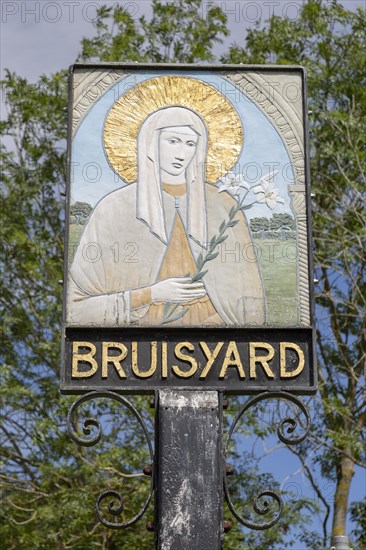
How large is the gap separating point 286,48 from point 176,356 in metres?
13.0

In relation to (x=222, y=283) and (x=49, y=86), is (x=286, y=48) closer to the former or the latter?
(x=49, y=86)

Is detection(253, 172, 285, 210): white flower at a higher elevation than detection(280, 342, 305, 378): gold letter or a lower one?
higher

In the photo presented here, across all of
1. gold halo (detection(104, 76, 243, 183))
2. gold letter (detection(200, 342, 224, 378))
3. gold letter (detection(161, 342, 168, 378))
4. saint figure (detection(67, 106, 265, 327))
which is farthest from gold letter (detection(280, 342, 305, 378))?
gold halo (detection(104, 76, 243, 183))

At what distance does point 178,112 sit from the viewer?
8234 millimetres

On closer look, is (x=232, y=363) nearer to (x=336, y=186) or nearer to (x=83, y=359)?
(x=83, y=359)

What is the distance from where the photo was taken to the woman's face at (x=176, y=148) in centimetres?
814

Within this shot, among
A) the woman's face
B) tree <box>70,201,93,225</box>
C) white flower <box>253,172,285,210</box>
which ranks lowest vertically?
tree <box>70,201,93,225</box>

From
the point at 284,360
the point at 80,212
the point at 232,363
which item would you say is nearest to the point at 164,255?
the point at 80,212

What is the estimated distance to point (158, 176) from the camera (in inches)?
319

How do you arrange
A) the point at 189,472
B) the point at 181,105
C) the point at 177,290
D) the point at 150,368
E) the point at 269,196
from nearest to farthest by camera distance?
the point at 189,472 → the point at 150,368 → the point at 177,290 → the point at 269,196 → the point at 181,105

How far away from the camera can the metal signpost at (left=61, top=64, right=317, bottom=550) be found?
717 centimetres

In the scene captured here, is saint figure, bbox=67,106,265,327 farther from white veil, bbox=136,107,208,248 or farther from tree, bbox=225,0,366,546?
tree, bbox=225,0,366,546

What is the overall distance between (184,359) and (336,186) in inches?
452

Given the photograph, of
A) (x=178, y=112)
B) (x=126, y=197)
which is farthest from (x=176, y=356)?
(x=178, y=112)
